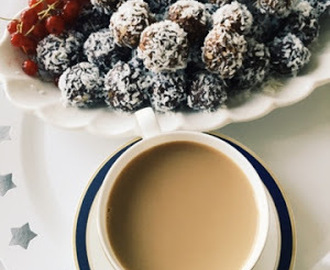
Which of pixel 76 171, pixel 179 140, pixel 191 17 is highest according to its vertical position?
pixel 191 17

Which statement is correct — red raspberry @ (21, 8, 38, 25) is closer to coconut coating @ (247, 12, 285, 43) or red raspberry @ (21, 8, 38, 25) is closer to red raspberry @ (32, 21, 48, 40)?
red raspberry @ (32, 21, 48, 40)

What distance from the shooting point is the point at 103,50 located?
0.84 m

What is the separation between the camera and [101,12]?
879 mm

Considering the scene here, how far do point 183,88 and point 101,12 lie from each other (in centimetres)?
20

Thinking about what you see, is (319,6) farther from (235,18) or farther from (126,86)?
(126,86)

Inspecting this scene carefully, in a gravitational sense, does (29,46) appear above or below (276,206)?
above

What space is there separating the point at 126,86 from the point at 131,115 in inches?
2.1

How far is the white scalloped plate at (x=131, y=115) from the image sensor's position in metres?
0.82


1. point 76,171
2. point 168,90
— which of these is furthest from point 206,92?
point 76,171

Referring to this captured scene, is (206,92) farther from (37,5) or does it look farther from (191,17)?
(37,5)

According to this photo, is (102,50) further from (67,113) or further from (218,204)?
(218,204)

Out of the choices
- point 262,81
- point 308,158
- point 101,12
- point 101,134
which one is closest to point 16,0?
point 101,12

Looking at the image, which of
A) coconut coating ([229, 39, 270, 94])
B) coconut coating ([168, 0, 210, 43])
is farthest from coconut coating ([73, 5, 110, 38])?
coconut coating ([229, 39, 270, 94])

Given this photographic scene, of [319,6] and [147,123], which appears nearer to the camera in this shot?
[147,123]
